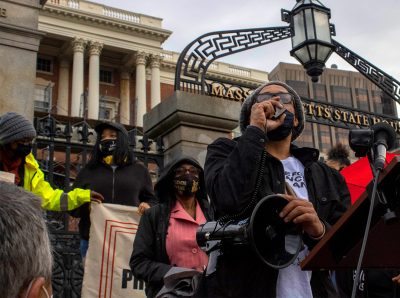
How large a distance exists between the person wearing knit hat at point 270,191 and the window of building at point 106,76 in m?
47.2

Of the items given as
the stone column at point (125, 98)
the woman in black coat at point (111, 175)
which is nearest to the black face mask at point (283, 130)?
the woman in black coat at point (111, 175)

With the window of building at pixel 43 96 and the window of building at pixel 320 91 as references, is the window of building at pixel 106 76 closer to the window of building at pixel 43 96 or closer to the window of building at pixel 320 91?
the window of building at pixel 43 96

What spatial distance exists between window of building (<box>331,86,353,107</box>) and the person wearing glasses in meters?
81.8

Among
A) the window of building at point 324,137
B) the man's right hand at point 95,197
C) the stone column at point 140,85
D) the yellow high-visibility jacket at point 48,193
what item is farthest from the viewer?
the window of building at point 324,137

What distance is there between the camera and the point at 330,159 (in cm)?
687

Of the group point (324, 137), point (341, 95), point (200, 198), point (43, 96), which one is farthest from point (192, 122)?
point (341, 95)

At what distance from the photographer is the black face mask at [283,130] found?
292cm

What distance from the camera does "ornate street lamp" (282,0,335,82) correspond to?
9.00 m

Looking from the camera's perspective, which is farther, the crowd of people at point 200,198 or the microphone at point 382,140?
the microphone at point 382,140

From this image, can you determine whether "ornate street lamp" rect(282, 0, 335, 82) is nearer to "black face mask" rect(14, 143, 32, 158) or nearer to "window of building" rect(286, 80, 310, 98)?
"black face mask" rect(14, 143, 32, 158)

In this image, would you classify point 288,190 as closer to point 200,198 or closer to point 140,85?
point 200,198

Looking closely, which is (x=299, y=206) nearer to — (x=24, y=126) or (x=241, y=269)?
(x=241, y=269)

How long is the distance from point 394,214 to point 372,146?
46 centimetres

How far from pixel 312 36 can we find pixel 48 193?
5.40 m
